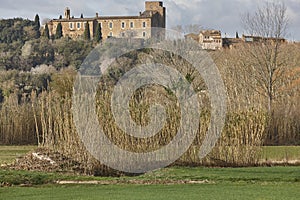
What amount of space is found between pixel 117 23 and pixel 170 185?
261 feet

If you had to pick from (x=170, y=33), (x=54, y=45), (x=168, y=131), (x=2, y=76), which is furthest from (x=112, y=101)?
(x=54, y=45)

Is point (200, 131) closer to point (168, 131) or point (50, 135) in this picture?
point (168, 131)

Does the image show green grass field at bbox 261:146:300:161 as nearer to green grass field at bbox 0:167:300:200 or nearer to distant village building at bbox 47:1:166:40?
green grass field at bbox 0:167:300:200

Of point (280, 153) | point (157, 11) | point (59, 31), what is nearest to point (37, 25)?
point (59, 31)

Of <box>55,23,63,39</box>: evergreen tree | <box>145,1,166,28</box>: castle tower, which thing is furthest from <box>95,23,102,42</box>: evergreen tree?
<box>145,1,166,28</box>: castle tower

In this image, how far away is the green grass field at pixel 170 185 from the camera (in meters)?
8.84

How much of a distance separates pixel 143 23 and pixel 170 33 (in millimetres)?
55879

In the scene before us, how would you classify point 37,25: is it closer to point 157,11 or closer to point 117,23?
point 117,23

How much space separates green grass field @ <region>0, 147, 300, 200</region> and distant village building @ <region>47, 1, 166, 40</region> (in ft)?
238

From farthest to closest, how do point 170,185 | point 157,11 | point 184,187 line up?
1. point 157,11
2. point 170,185
3. point 184,187

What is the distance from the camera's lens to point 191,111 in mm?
14867

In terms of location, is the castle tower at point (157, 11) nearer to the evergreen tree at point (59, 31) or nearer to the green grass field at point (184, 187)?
the evergreen tree at point (59, 31)

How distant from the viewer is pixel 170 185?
10.4 metres

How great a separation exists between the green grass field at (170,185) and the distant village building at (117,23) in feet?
238
